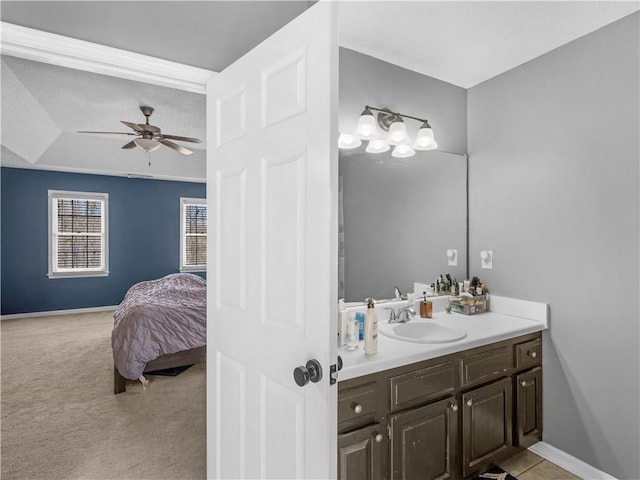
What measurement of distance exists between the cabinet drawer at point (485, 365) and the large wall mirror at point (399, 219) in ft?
2.08

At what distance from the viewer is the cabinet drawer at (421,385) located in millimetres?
1564

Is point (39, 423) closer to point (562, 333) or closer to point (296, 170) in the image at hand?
point (296, 170)

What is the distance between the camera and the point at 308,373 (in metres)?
1.14

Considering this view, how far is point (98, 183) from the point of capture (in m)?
6.49

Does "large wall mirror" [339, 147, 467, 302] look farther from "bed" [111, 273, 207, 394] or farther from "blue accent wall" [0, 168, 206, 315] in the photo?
"blue accent wall" [0, 168, 206, 315]

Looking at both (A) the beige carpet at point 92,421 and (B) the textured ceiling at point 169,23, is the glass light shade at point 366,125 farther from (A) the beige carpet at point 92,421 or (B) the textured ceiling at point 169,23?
(A) the beige carpet at point 92,421

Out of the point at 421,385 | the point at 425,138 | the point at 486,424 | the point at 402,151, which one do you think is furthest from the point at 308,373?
the point at 425,138

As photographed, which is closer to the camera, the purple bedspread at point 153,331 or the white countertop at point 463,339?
the white countertop at point 463,339

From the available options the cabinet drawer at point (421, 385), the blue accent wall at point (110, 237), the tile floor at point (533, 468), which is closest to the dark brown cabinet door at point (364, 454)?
the cabinet drawer at point (421, 385)

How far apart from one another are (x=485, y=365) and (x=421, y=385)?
48 centimetres

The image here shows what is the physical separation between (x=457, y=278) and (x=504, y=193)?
67cm

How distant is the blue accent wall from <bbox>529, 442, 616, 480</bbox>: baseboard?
6478 millimetres

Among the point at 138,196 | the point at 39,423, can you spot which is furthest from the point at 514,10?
the point at 138,196

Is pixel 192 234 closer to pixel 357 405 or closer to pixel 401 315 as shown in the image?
pixel 401 315
